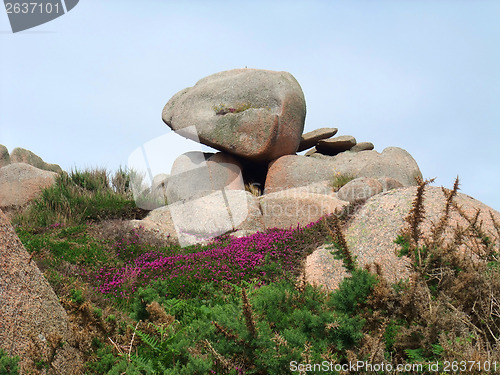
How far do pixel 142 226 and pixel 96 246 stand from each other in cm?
203

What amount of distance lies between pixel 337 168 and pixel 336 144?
2.25m

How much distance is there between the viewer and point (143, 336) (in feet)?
9.67

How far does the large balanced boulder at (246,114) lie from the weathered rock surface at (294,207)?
4205 millimetres

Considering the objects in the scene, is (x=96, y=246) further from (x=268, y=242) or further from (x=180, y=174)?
(x=180, y=174)

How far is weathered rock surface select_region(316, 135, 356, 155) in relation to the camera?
18594 millimetres

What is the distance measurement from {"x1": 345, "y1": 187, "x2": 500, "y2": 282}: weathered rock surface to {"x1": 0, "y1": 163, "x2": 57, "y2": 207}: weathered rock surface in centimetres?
1205

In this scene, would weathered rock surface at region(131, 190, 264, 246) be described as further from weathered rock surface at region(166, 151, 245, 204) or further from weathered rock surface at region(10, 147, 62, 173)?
weathered rock surface at region(10, 147, 62, 173)

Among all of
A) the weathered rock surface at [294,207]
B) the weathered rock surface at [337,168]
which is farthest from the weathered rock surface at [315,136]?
the weathered rock surface at [294,207]

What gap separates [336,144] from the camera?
1867cm

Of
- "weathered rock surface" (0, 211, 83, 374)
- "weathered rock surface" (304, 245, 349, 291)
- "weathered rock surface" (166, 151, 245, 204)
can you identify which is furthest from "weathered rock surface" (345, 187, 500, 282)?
"weathered rock surface" (166, 151, 245, 204)

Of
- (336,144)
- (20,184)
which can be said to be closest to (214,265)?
(20,184)

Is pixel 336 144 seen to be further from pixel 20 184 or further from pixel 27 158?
pixel 27 158

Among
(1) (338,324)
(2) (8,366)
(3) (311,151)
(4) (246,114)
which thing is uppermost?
(2) (8,366)

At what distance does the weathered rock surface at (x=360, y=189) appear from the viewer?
11430 mm
